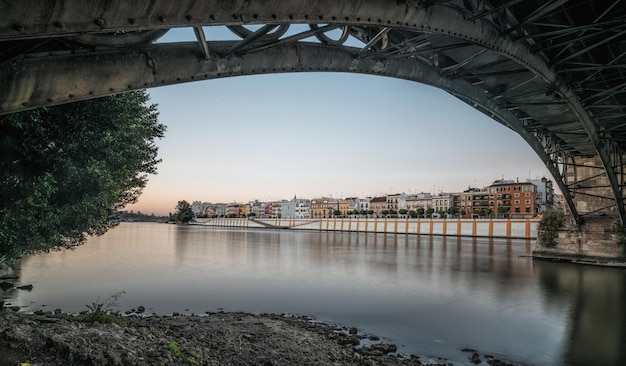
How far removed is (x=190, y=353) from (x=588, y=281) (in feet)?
82.9

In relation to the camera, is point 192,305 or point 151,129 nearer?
point 192,305

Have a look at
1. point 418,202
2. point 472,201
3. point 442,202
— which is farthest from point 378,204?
point 472,201

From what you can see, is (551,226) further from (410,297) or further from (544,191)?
(544,191)

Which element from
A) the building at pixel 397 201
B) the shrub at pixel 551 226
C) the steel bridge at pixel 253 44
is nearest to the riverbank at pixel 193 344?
the steel bridge at pixel 253 44

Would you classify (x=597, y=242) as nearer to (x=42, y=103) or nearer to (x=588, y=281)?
(x=588, y=281)

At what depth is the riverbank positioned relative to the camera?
5.69 metres

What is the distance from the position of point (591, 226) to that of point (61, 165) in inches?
→ 1344

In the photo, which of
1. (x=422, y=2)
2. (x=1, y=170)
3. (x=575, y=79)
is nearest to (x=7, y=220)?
(x=1, y=170)

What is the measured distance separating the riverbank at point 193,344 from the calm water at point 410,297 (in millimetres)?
1709

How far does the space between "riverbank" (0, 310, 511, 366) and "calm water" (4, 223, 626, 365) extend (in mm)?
1709

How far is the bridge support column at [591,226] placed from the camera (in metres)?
28.5

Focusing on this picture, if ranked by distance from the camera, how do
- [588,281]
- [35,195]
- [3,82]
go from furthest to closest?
1. [588,281]
2. [35,195]
3. [3,82]

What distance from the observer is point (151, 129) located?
1727 centimetres

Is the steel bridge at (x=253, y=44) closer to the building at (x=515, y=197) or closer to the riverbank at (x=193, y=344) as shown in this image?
the riverbank at (x=193, y=344)
